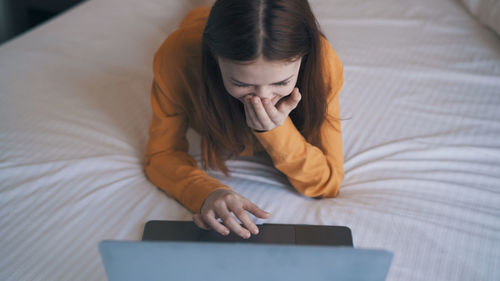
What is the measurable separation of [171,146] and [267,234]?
0.32 meters

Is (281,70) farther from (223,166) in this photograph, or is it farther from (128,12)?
(128,12)

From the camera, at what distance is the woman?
1.84 feet

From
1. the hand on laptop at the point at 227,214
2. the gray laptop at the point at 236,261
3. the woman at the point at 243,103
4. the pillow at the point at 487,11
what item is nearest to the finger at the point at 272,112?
the woman at the point at 243,103

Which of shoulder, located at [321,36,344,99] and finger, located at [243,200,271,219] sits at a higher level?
shoulder, located at [321,36,344,99]

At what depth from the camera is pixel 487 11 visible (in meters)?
1.15

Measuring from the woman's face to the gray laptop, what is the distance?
0.94 feet

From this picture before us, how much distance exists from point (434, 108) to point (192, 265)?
783 millimetres

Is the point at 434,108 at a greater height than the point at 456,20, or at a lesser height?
lesser

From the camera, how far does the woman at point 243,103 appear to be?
1.84ft

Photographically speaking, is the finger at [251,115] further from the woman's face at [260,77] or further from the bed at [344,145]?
the bed at [344,145]

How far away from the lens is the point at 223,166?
32.3 inches

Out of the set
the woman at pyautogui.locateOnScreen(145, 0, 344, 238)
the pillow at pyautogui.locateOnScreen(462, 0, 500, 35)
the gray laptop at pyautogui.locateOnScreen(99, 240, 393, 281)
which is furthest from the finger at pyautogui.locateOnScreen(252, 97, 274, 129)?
the pillow at pyautogui.locateOnScreen(462, 0, 500, 35)

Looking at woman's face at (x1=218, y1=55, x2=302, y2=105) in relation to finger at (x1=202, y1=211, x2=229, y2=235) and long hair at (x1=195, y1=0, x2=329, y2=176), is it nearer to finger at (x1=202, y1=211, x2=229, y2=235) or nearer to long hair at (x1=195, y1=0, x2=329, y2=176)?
long hair at (x1=195, y1=0, x2=329, y2=176)

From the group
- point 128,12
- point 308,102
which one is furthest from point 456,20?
point 128,12
